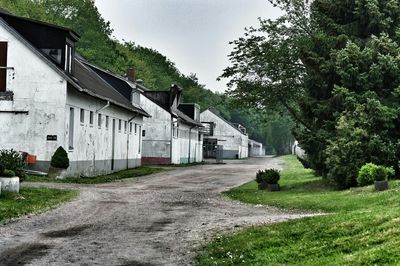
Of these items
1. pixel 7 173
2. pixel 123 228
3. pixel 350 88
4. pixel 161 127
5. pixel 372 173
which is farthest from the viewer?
pixel 161 127

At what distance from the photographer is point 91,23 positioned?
3440 inches

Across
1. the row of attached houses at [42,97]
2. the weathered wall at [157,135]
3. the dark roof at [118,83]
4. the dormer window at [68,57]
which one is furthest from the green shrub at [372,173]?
the weathered wall at [157,135]

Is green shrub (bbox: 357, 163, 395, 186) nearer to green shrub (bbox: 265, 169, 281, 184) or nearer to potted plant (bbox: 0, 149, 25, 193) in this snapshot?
Result: green shrub (bbox: 265, 169, 281, 184)

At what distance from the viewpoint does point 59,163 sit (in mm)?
29156

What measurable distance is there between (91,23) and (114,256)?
80020 millimetres

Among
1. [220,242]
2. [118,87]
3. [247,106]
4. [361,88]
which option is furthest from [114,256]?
[118,87]

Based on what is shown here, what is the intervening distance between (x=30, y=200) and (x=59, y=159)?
1052 cm

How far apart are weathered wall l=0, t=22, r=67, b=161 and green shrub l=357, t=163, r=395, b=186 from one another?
15.3 metres

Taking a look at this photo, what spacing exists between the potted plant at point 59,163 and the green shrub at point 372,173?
14.3 metres

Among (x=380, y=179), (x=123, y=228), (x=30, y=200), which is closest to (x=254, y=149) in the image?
(x=380, y=179)

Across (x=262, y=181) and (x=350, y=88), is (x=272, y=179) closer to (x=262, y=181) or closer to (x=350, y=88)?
(x=262, y=181)

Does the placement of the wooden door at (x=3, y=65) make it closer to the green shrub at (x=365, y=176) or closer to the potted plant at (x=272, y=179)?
the potted plant at (x=272, y=179)

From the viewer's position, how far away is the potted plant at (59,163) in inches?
1148

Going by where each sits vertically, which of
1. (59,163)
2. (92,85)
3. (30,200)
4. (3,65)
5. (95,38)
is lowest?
(30,200)
